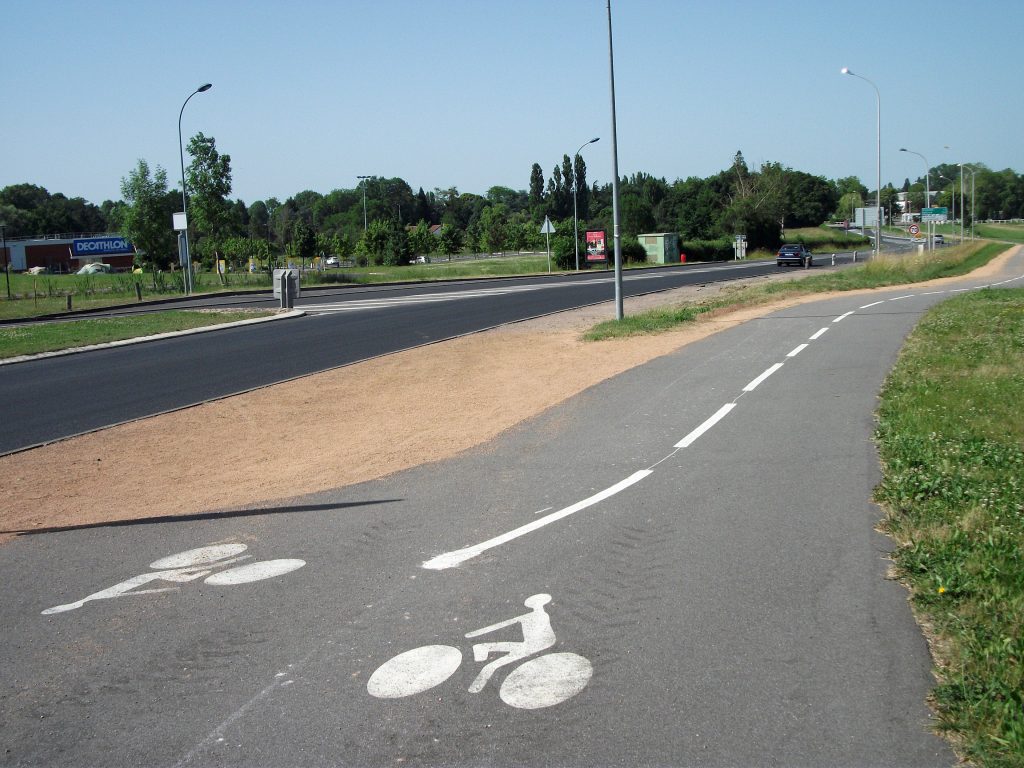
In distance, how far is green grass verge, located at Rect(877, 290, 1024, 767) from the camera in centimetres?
407

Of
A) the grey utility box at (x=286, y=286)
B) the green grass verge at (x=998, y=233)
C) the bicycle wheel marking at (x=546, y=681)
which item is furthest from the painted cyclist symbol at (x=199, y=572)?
the green grass verge at (x=998, y=233)

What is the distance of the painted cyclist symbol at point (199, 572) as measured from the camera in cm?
601

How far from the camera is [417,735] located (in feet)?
13.3

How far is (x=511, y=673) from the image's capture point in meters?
4.61

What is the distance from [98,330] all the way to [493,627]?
25337 mm

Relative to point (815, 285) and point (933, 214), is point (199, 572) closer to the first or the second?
point (815, 285)

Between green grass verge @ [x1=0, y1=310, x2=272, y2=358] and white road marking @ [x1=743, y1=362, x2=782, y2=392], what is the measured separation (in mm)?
17089

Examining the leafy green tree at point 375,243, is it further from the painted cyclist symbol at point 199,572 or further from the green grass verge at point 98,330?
the painted cyclist symbol at point 199,572

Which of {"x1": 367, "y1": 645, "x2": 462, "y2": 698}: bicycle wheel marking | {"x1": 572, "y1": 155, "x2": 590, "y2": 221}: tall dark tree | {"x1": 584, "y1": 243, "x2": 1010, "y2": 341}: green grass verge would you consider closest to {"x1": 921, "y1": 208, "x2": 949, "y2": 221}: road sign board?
{"x1": 584, "y1": 243, "x2": 1010, "y2": 341}: green grass verge

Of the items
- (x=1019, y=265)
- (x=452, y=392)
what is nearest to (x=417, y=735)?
(x=452, y=392)

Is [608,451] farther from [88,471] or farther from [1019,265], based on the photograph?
[1019,265]

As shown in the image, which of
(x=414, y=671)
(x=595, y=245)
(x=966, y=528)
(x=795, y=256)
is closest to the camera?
(x=414, y=671)

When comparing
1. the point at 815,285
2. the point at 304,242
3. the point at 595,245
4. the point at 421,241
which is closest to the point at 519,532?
the point at 815,285

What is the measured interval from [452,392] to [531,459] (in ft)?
19.8
